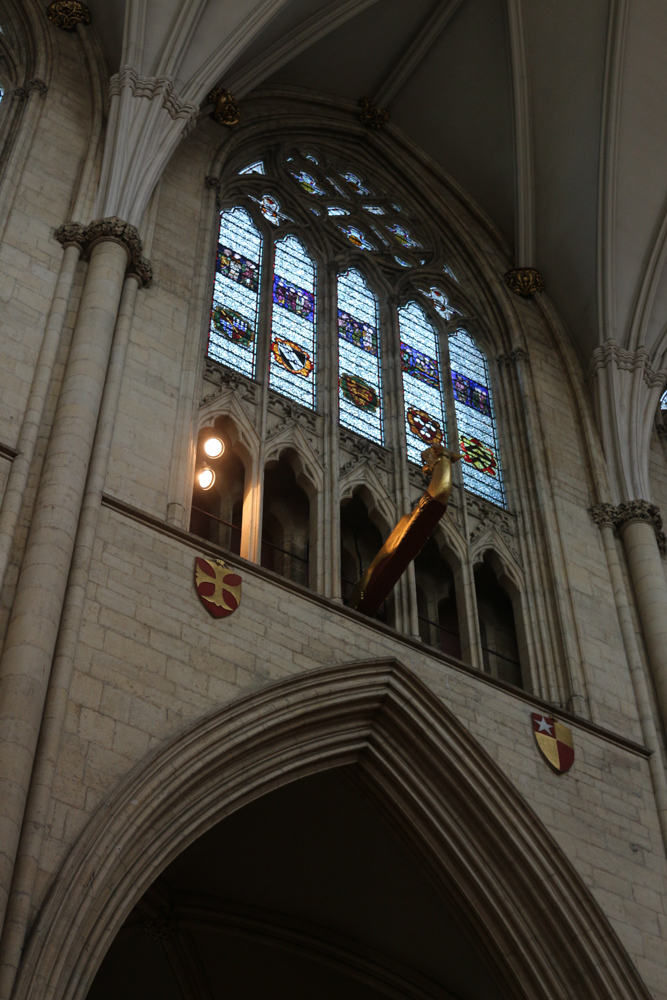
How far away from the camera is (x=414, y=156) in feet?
54.1

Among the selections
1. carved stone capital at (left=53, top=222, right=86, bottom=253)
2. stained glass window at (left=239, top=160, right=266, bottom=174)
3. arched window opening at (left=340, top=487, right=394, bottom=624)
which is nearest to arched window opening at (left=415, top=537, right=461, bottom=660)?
arched window opening at (left=340, top=487, right=394, bottom=624)

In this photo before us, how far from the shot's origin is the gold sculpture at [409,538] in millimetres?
9734

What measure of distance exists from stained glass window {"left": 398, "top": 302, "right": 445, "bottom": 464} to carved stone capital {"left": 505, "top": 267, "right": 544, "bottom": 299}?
142cm

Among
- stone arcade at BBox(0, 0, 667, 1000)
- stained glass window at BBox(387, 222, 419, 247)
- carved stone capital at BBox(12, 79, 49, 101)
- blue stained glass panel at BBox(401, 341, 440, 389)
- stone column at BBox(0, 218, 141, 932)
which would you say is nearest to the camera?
stone column at BBox(0, 218, 141, 932)

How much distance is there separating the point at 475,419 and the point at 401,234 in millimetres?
3167

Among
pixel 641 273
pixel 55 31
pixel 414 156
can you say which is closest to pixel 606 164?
pixel 641 273

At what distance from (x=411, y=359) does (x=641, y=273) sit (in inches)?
111

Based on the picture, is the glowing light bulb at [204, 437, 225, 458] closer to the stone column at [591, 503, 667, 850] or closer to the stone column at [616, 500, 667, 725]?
the stone column at [591, 503, 667, 850]

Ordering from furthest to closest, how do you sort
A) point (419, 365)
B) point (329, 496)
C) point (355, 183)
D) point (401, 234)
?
point (355, 183) → point (401, 234) → point (419, 365) → point (329, 496)

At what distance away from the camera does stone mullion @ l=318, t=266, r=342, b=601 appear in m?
10.6

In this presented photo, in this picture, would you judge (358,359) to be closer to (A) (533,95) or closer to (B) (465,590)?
(B) (465,590)

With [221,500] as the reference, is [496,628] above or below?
below

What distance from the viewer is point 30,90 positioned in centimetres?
→ 1262

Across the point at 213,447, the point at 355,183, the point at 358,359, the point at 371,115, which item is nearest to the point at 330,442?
the point at 213,447
